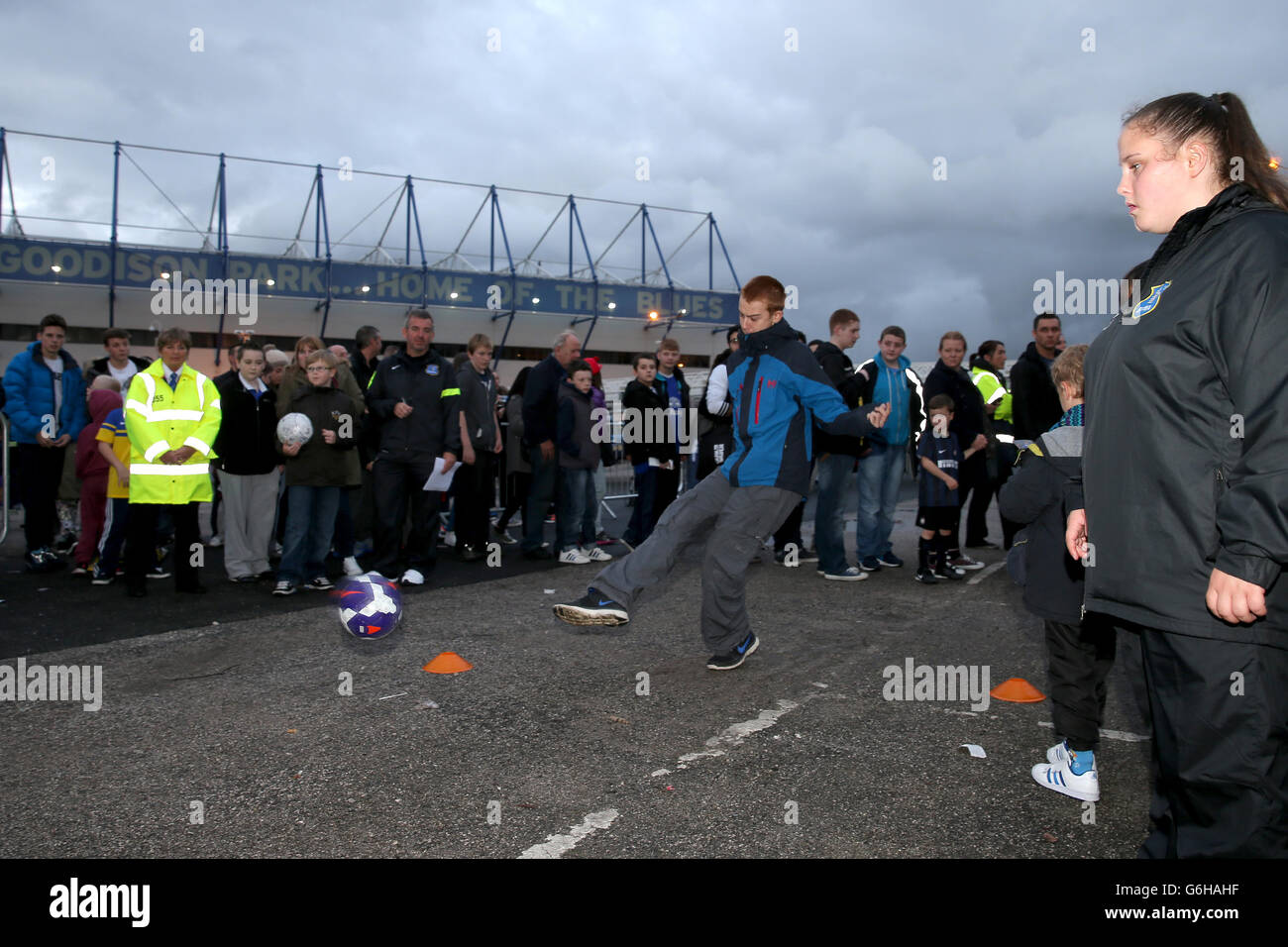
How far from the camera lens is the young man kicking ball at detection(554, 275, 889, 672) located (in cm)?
477

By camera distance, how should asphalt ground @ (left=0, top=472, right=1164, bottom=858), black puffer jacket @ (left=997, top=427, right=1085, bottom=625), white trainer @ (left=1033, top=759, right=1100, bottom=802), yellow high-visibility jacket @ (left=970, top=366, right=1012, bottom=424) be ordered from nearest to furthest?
asphalt ground @ (left=0, top=472, right=1164, bottom=858) < white trainer @ (left=1033, top=759, right=1100, bottom=802) < black puffer jacket @ (left=997, top=427, right=1085, bottom=625) < yellow high-visibility jacket @ (left=970, top=366, right=1012, bottom=424)

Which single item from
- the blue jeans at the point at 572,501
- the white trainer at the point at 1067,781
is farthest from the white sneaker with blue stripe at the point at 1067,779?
the blue jeans at the point at 572,501

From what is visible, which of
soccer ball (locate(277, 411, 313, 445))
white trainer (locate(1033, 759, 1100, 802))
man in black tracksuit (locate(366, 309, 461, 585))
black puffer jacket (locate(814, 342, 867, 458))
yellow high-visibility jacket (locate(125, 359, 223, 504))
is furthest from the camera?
black puffer jacket (locate(814, 342, 867, 458))

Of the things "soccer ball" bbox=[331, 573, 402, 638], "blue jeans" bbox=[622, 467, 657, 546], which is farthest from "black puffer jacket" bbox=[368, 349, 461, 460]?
"soccer ball" bbox=[331, 573, 402, 638]

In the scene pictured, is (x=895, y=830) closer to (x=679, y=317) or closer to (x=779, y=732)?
(x=779, y=732)

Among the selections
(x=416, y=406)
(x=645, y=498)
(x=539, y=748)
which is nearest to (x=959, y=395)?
(x=645, y=498)

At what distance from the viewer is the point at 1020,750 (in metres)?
3.69

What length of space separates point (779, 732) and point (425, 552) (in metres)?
→ 4.32

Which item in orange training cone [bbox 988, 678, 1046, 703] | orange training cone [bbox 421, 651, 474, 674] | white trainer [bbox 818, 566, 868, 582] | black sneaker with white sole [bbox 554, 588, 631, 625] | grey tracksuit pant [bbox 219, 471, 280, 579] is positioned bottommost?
orange training cone [bbox 988, 678, 1046, 703]

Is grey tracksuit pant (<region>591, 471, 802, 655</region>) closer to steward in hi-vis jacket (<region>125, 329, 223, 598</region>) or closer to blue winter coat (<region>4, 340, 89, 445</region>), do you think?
steward in hi-vis jacket (<region>125, 329, 223, 598</region>)

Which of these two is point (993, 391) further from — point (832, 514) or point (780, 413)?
point (780, 413)

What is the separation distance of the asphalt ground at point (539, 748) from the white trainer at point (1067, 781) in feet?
0.22

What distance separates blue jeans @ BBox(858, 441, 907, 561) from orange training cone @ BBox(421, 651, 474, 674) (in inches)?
171
